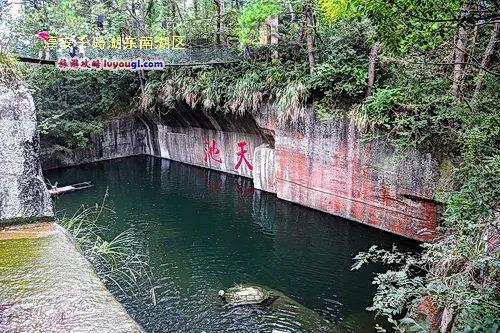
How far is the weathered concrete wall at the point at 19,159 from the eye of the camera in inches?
111

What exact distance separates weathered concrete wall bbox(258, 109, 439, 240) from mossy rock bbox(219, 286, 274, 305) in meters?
3.32

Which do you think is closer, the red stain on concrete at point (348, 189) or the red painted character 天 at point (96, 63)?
the red stain on concrete at point (348, 189)

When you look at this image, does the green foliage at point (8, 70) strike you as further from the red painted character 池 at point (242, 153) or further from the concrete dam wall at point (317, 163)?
the red painted character 池 at point (242, 153)

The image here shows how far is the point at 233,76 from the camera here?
11.8m

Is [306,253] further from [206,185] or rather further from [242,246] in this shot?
[206,185]

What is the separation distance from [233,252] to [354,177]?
3113 mm

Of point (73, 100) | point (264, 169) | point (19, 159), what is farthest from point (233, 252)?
point (73, 100)

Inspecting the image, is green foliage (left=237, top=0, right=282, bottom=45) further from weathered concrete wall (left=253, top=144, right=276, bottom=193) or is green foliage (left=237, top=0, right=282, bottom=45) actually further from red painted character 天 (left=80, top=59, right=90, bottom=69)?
red painted character 天 (left=80, top=59, right=90, bottom=69)

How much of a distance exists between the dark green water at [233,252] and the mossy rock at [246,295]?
168mm

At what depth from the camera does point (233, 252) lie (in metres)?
7.95

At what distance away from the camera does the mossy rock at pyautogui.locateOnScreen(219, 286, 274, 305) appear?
5953mm

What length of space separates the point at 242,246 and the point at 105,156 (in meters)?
10.0

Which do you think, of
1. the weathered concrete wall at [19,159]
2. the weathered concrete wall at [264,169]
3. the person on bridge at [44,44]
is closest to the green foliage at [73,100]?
the person on bridge at [44,44]

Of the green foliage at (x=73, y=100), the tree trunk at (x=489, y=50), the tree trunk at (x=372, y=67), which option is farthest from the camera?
the green foliage at (x=73, y=100)
